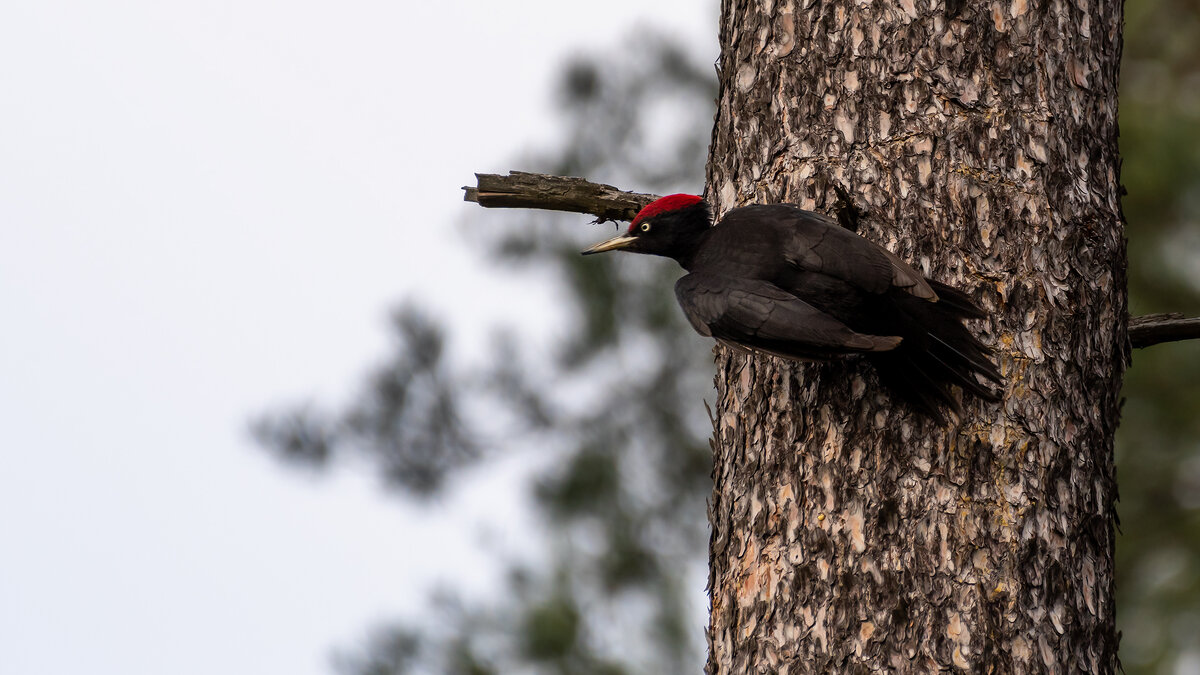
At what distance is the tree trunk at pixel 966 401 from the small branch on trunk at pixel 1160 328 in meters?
0.20

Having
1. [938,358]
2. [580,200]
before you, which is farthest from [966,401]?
[580,200]

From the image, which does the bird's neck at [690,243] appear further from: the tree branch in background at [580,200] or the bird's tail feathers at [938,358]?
the bird's tail feathers at [938,358]

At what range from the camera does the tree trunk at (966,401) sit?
2656 mm

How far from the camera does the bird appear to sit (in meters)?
2.75

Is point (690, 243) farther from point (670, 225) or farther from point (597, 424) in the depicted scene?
point (597, 424)

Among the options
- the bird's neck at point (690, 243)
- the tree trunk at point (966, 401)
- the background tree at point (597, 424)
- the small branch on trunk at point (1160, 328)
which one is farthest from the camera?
the background tree at point (597, 424)

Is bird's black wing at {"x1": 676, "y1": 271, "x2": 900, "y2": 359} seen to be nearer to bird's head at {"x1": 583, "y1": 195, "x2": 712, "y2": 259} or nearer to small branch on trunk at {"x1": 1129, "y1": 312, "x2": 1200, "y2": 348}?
bird's head at {"x1": 583, "y1": 195, "x2": 712, "y2": 259}

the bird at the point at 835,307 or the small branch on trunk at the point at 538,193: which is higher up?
the small branch on trunk at the point at 538,193

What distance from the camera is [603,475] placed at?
8359 mm

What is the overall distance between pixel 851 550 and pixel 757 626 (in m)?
0.29

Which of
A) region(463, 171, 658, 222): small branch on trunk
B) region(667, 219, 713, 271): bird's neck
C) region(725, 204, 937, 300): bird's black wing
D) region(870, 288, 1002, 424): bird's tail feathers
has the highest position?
region(463, 171, 658, 222): small branch on trunk

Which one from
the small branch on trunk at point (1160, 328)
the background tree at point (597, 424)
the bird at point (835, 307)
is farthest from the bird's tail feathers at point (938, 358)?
the background tree at point (597, 424)

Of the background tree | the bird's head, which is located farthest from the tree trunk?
the background tree

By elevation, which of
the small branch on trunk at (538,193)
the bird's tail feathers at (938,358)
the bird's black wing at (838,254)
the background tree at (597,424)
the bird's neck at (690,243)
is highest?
the background tree at (597,424)
